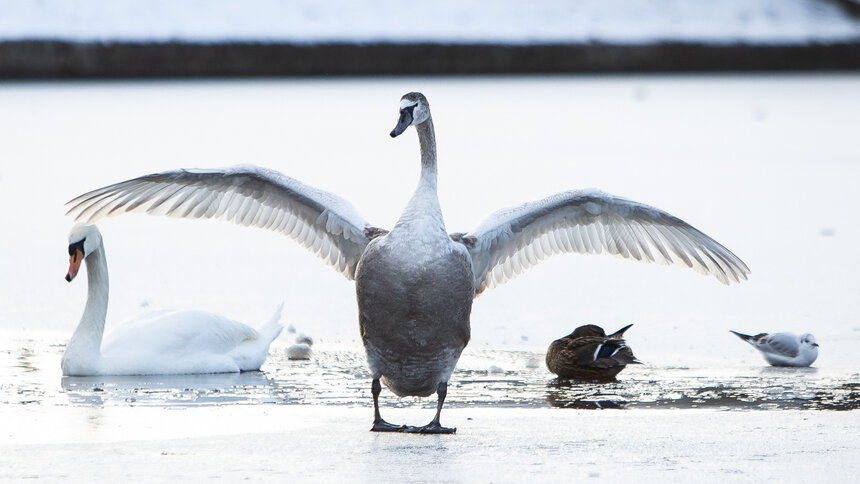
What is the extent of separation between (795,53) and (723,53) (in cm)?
175

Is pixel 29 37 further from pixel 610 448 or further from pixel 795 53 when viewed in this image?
pixel 610 448

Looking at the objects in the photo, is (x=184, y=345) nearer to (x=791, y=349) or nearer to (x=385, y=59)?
(x=791, y=349)

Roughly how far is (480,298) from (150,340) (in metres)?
3.11

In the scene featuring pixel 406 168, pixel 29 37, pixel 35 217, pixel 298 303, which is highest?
pixel 29 37

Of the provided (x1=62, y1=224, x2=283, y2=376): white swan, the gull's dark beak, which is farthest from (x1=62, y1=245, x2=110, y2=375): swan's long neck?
the gull's dark beak

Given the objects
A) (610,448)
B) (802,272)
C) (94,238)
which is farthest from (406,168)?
(610,448)

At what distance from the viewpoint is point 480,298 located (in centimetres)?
1020

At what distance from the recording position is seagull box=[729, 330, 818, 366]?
302 inches

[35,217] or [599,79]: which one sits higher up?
[599,79]

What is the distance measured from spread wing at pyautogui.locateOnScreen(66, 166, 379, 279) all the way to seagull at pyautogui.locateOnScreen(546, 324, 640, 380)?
1.16 metres

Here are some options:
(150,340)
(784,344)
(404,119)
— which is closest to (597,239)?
(784,344)

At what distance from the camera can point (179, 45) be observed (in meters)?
34.0

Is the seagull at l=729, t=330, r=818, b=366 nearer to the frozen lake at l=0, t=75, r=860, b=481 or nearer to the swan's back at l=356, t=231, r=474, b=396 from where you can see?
the frozen lake at l=0, t=75, r=860, b=481

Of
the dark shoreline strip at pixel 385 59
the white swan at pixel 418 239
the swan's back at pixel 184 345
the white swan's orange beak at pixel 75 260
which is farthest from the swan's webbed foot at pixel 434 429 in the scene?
the dark shoreline strip at pixel 385 59
